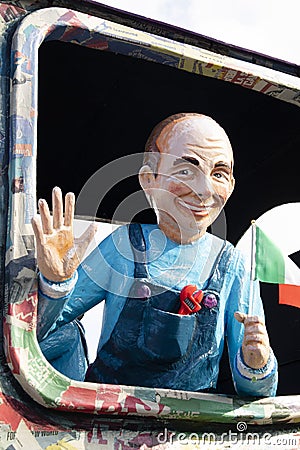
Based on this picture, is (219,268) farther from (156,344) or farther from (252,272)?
(156,344)

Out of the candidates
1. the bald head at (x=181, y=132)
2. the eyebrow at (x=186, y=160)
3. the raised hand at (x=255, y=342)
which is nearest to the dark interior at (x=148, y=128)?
the bald head at (x=181, y=132)

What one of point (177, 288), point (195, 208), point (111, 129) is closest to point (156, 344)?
point (177, 288)

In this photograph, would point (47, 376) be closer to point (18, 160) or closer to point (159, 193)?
point (18, 160)

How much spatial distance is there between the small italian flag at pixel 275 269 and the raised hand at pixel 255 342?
260 mm

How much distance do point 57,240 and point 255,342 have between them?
52 centimetres

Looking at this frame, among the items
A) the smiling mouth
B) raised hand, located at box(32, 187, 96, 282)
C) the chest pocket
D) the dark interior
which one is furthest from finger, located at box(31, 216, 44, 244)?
the dark interior

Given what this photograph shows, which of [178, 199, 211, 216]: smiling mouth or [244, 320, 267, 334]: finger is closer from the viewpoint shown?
[244, 320, 267, 334]: finger

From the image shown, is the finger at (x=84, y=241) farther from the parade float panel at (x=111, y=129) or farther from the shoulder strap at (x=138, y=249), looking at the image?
the shoulder strap at (x=138, y=249)

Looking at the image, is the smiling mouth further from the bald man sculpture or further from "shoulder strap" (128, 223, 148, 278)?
"shoulder strap" (128, 223, 148, 278)

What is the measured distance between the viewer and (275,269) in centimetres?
202

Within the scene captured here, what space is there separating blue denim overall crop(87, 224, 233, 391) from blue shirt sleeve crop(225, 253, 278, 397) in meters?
0.09

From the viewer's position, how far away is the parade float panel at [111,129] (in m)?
1.53

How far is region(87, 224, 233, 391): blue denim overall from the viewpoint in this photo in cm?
187

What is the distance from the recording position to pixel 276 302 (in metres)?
2.82
